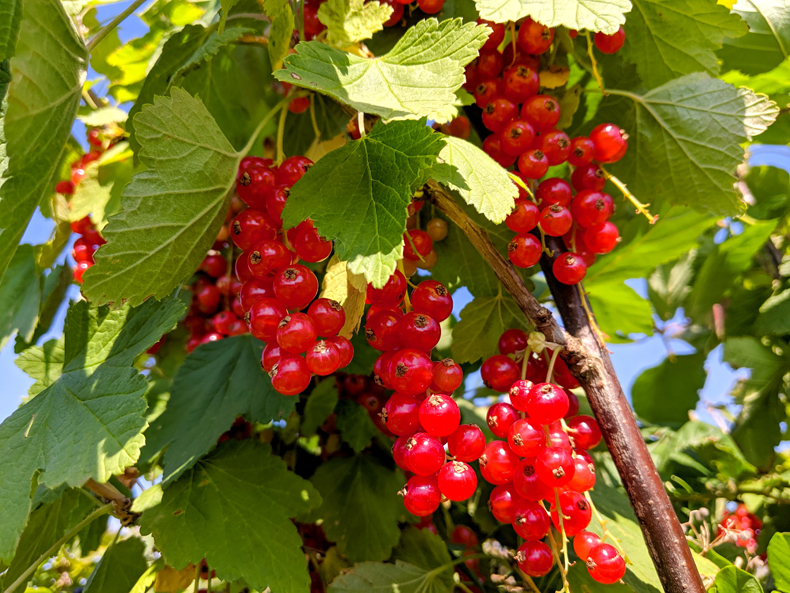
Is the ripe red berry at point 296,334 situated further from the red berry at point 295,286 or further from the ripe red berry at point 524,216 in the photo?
the ripe red berry at point 524,216

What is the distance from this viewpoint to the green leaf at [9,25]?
0.54 meters

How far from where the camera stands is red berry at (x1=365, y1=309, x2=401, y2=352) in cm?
58

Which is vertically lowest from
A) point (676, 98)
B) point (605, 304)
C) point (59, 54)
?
point (605, 304)

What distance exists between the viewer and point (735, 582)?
1.87 feet

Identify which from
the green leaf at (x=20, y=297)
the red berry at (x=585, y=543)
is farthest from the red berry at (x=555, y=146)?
the green leaf at (x=20, y=297)

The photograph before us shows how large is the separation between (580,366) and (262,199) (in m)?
0.40

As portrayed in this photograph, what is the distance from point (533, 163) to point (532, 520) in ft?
1.31

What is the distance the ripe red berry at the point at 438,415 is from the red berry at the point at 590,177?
349mm

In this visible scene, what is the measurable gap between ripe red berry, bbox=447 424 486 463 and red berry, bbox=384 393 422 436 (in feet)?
Answer: 0.14

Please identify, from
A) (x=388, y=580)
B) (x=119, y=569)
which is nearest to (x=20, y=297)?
(x=119, y=569)

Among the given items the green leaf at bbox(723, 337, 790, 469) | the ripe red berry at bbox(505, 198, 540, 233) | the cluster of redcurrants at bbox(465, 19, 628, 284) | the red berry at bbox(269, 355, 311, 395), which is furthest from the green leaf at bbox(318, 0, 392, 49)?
the green leaf at bbox(723, 337, 790, 469)

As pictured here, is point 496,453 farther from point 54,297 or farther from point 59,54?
point 54,297

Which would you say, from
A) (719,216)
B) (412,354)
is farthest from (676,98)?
(412,354)

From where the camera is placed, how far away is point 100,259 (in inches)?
21.2
